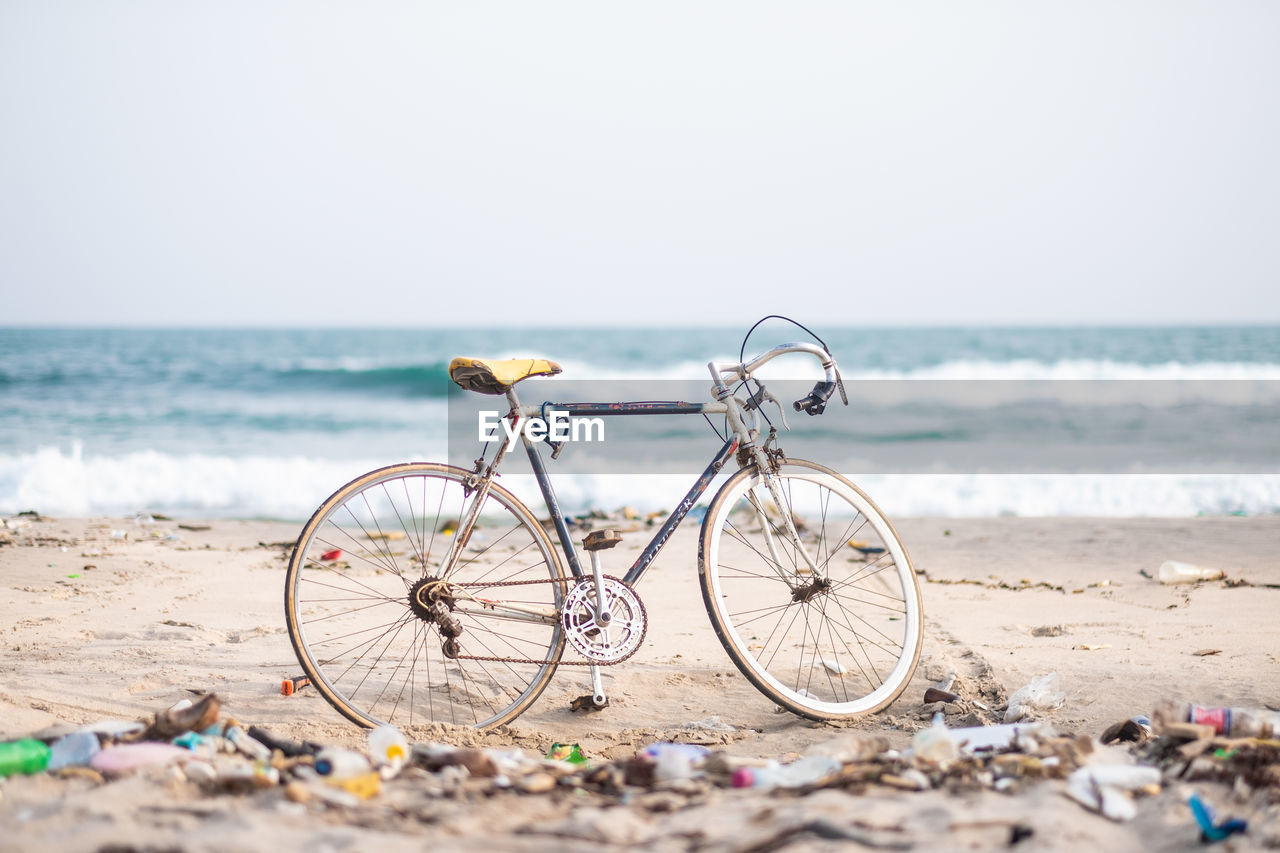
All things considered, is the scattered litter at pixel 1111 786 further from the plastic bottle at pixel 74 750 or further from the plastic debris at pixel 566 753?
the plastic bottle at pixel 74 750

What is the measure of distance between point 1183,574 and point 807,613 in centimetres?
289

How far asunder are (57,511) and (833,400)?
10.4 metres

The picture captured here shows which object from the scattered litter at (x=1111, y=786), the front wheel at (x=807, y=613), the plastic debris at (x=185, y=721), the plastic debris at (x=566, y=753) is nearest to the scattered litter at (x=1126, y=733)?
the scattered litter at (x=1111, y=786)

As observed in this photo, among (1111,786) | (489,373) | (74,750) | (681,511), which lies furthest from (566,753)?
(1111,786)

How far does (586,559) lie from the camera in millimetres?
5629

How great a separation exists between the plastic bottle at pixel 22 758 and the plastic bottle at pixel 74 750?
2 cm

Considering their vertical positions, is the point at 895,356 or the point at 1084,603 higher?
the point at 895,356

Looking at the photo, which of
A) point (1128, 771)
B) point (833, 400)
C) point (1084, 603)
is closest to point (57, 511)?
point (1084, 603)

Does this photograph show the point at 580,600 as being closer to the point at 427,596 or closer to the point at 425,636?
the point at 427,596

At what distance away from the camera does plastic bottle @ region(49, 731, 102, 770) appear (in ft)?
7.20

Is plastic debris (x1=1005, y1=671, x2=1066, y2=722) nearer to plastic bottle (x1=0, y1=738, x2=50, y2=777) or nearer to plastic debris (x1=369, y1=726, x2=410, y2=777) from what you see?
plastic debris (x1=369, y1=726, x2=410, y2=777)

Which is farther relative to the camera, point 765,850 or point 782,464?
point 782,464

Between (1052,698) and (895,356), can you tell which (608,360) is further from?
(1052,698)

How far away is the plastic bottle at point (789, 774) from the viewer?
2.19 metres
